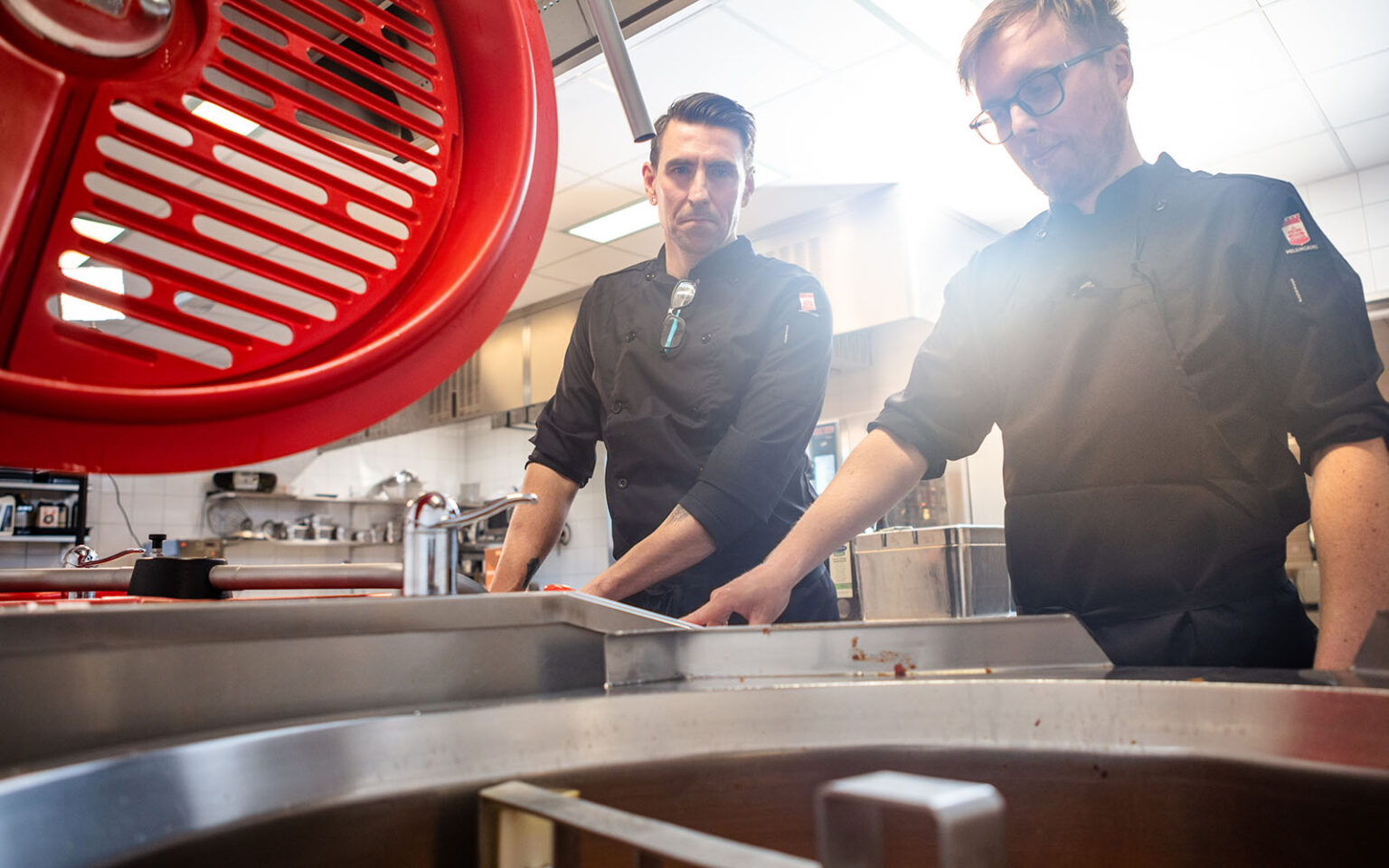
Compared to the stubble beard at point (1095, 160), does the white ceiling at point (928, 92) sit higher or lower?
higher

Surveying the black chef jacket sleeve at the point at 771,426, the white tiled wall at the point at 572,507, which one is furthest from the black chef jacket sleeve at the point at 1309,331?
the white tiled wall at the point at 572,507

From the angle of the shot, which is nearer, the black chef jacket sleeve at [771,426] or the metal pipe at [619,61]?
the metal pipe at [619,61]

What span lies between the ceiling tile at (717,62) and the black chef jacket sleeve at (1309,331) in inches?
92.7

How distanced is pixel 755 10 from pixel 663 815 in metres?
2.99

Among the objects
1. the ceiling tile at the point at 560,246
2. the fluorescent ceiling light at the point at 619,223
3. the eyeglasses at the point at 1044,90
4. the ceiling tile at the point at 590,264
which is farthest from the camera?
the ceiling tile at the point at 590,264

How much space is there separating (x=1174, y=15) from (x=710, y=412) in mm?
2597

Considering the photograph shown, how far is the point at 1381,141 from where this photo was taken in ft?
12.9

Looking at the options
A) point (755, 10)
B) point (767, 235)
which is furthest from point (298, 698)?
point (767, 235)

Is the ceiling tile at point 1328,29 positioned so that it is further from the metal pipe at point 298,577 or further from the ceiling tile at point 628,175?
the metal pipe at point 298,577

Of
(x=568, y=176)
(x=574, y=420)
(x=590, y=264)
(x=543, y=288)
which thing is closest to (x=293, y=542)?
(x=543, y=288)

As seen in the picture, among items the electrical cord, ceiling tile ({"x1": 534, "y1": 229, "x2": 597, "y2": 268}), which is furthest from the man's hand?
the electrical cord

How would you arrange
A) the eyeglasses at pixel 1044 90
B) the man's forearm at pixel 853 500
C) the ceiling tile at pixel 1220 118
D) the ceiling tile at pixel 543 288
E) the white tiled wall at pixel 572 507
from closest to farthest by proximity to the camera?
the man's forearm at pixel 853 500, the eyeglasses at pixel 1044 90, the ceiling tile at pixel 1220 118, the ceiling tile at pixel 543 288, the white tiled wall at pixel 572 507

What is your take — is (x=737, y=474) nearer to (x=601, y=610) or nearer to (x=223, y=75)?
(x=601, y=610)

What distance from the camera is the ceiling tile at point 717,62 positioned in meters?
3.12
